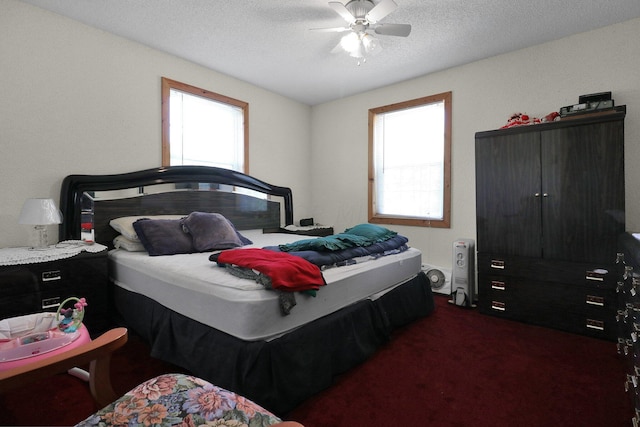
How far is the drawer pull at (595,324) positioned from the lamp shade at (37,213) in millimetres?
4317

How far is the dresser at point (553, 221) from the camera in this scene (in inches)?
97.4

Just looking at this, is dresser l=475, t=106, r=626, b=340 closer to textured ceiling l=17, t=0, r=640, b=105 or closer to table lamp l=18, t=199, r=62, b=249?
textured ceiling l=17, t=0, r=640, b=105

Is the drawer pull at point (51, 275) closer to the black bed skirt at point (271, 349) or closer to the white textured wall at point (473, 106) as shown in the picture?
the black bed skirt at point (271, 349)

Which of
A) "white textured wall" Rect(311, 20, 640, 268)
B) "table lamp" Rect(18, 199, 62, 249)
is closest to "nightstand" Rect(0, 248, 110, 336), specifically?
"table lamp" Rect(18, 199, 62, 249)

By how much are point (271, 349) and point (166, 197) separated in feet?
7.88

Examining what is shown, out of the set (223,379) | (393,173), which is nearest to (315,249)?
(223,379)

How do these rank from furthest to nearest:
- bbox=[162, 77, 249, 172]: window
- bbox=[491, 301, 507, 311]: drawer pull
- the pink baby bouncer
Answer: bbox=[162, 77, 249, 172]: window < bbox=[491, 301, 507, 311]: drawer pull < the pink baby bouncer

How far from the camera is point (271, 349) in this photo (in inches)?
60.6

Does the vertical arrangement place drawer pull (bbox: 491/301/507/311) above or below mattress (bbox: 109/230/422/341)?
below

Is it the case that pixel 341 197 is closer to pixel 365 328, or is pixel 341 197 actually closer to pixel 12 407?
pixel 365 328

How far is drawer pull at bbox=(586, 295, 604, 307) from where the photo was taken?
98.2 inches

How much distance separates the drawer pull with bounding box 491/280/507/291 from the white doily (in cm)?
349

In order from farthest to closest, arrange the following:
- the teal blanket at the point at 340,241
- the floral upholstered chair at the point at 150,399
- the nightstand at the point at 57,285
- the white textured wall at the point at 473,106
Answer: the white textured wall at the point at 473,106 < the teal blanket at the point at 340,241 < the nightstand at the point at 57,285 < the floral upholstered chair at the point at 150,399

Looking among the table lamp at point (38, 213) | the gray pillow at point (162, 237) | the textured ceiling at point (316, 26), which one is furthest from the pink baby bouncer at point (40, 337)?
the textured ceiling at point (316, 26)
